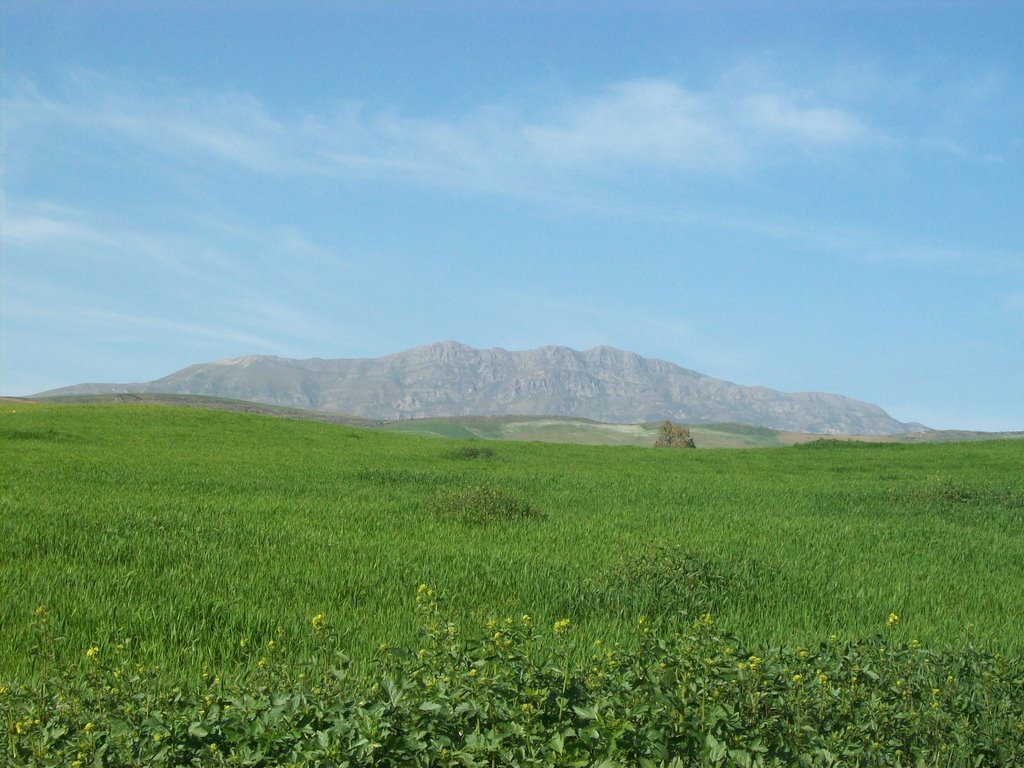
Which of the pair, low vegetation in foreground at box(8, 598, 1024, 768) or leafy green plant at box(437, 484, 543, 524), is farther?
leafy green plant at box(437, 484, 543, 524)

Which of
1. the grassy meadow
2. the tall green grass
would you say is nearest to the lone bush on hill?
the tall green grass

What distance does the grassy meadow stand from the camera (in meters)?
6.71

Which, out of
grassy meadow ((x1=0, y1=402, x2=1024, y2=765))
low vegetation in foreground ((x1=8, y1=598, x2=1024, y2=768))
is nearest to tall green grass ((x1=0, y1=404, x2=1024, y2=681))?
grassy meadow ((x1=0, y1=402, x2=1024, y2=765))

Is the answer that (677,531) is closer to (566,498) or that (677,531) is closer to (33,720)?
(566,498)

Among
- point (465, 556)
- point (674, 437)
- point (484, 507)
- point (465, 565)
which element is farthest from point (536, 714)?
point (674, 437)

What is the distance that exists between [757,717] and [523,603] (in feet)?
13.7

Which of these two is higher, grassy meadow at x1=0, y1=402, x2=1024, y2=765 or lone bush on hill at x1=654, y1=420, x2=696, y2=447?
lone bush on hill at x1=654, y1=420, x2=696, y2=447

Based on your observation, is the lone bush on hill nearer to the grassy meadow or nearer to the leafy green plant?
the grassy meadow

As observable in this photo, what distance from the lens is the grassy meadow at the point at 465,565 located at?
6707 millimetres

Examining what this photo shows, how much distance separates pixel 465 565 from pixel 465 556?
626mm

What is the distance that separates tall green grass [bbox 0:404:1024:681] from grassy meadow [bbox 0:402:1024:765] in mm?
45

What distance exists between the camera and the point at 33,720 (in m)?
3.96

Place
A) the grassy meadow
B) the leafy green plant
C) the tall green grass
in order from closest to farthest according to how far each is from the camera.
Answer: the grassy meadow → the tall green grass → the leafy green plant

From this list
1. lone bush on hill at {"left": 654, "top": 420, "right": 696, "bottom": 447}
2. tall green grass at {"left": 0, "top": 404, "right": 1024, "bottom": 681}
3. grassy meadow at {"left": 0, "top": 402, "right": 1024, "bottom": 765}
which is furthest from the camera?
lone bush on hill at {"left": 654, "top": 420, "right": 696, "bottom": 447}
